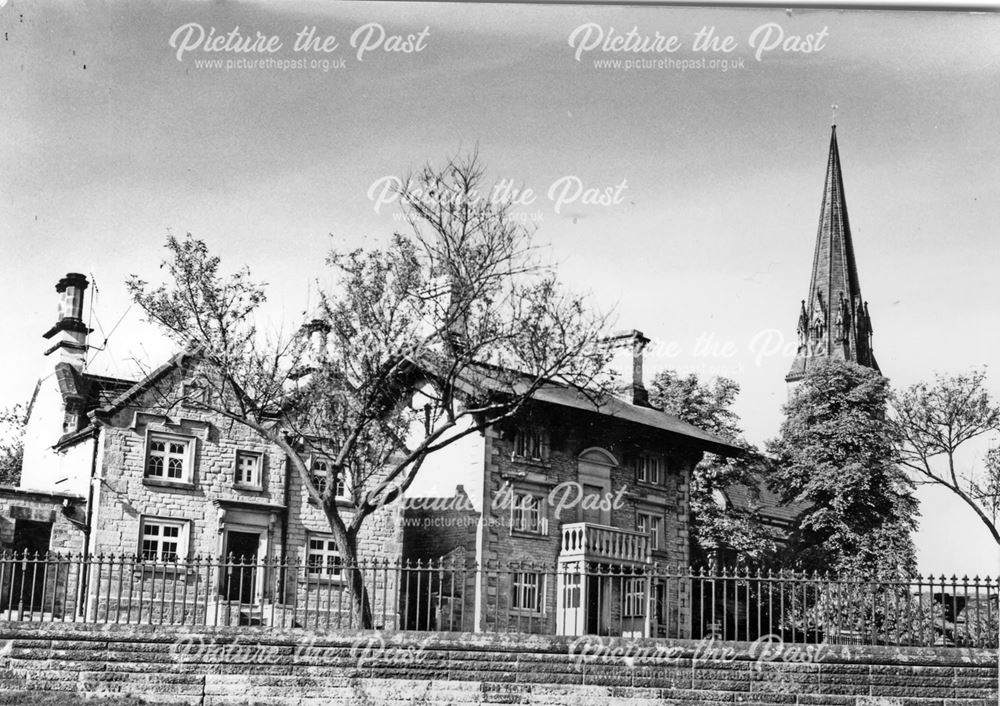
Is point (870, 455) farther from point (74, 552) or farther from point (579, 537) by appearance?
point (74, 552)

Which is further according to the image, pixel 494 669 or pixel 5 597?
pixel 5 597

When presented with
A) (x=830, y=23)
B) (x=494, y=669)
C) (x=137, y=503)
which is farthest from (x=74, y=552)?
(x=830, y=23)

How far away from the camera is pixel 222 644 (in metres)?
14.9

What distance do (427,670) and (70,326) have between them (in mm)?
20983

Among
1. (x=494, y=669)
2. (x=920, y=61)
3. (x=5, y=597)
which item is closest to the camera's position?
(x=494, y=669)

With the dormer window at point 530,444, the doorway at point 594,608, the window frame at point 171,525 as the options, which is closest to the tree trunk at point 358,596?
the window frame at point 171,525

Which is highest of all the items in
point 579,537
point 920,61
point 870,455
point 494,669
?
point 920,61

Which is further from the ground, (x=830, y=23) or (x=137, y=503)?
(x=830, y=23)

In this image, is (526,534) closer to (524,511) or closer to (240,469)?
(524,511)

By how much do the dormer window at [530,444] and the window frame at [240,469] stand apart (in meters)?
7.06

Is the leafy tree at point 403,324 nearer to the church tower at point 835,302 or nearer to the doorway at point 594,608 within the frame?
the doorway at point 594,608

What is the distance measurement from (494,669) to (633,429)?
21.8m

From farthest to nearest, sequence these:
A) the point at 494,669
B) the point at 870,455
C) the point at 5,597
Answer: the point at 870,455, the point at 5,597, the point at 494,669

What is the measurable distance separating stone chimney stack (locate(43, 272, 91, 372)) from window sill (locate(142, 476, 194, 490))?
14.5ft
